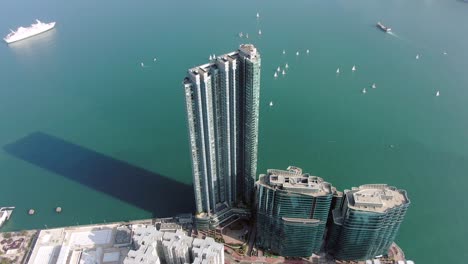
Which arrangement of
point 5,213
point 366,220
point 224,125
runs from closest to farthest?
point 366,220
point 224,125
point 5,213

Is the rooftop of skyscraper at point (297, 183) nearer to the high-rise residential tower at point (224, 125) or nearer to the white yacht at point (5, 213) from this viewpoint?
the high-rise residential tower at point (224, 125)

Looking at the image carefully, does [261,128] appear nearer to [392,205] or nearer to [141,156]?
[141,156]

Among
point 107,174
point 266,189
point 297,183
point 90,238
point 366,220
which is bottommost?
point 90,238

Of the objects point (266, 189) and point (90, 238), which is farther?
point (90, 238)

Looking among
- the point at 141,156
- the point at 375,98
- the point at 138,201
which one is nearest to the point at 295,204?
the point at 138,201

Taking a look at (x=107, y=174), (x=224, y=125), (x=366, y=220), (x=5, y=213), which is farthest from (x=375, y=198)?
(x=5, y=213)

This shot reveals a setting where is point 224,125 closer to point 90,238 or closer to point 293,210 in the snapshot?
point 293,210
